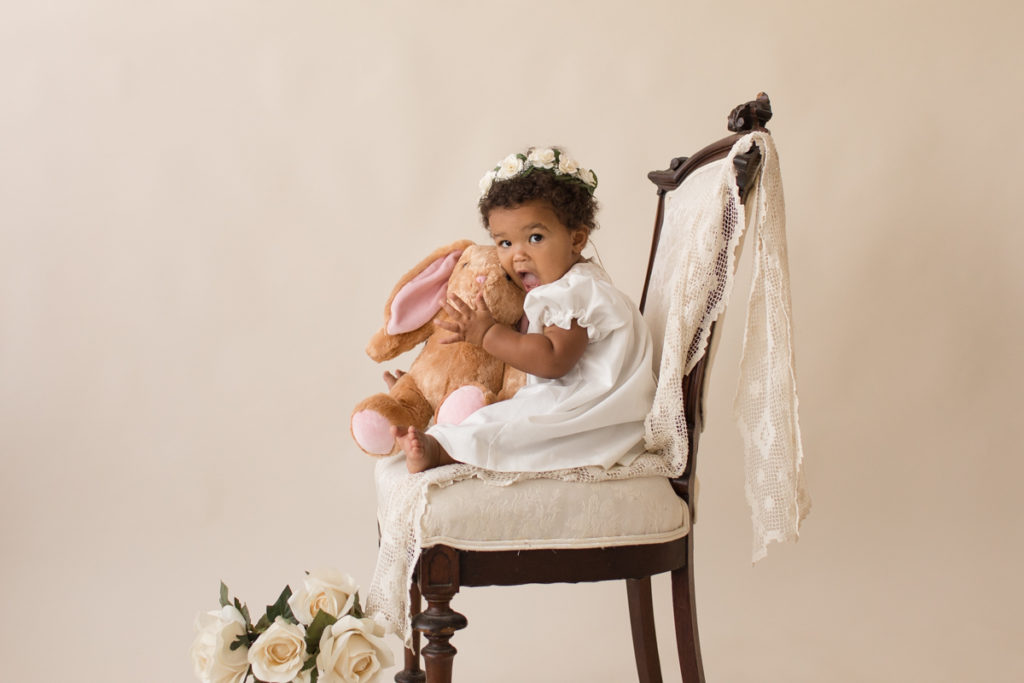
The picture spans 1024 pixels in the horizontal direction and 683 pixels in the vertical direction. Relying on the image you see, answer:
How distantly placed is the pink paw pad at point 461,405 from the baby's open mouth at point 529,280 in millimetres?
220

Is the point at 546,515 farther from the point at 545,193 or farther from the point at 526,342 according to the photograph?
the point at 545,193

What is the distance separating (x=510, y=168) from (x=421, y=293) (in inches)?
13.7

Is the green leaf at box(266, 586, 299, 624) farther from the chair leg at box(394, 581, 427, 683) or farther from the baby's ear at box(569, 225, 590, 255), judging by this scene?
the baby's ear at box(569, 225, 590, 255)

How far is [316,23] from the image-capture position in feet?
10.4

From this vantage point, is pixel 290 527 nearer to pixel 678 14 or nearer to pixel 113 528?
pixel 113 528

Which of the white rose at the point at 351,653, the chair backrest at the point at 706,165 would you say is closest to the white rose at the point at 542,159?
the chair backrest at the point at 706,165

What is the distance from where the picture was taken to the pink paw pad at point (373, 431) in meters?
1.87

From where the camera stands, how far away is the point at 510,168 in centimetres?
186

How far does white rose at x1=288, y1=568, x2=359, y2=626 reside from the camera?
1599 millimetres

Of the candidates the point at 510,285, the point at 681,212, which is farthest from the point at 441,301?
the point at 681,212

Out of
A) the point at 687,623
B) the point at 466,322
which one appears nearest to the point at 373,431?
the point at 466,322

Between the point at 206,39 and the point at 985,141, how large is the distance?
2309mm

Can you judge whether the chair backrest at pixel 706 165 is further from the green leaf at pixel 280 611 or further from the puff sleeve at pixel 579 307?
the green leaf at pixel 280 611

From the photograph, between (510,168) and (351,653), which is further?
(510,168)
